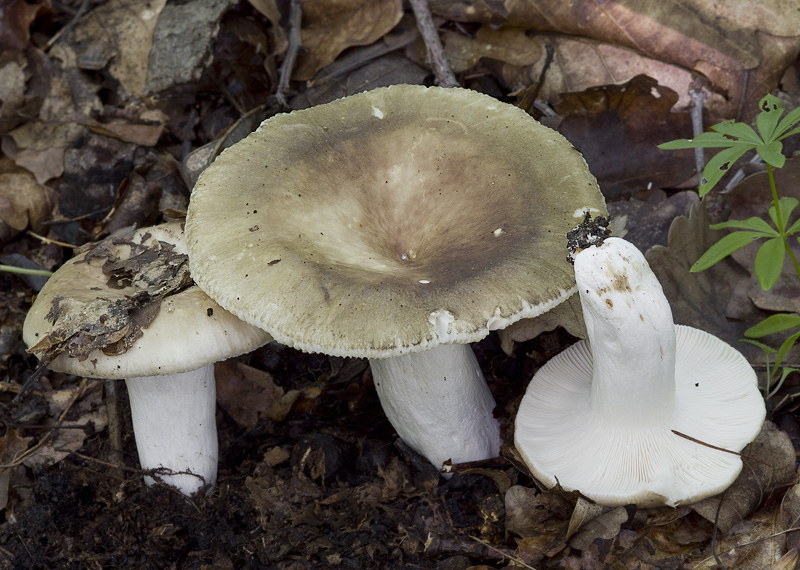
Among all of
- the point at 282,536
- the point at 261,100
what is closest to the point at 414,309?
the point at 282,536

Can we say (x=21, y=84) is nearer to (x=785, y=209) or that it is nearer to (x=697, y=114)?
(x=697, y=114)

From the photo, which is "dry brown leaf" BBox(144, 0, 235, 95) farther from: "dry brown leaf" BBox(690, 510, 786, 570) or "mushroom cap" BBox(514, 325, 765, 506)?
"dry brown leaf" BBox(690, 510, 786, 570)

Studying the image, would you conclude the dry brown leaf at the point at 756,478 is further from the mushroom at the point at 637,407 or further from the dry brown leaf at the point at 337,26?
the dry brown leaf at the point at 337,26

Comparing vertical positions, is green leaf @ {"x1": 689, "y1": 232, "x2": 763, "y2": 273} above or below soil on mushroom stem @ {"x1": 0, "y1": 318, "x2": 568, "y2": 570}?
above

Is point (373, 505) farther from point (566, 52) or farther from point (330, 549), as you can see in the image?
point (566, 52)

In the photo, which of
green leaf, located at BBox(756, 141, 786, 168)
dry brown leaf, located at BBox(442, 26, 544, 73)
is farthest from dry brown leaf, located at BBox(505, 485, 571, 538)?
dry brown leaf, located at BBox(442, 26, 544, 73)

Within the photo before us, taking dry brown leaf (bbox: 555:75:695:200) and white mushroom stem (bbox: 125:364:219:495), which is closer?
white mushroom stem (bbox: 125:364:219:495)

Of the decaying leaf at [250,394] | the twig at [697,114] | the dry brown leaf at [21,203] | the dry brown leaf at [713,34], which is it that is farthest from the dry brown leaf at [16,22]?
the twig at [697,114]
